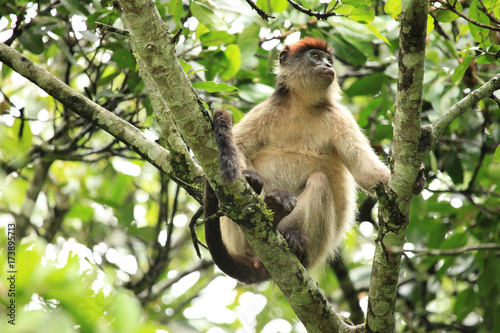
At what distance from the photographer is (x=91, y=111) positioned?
4.64m

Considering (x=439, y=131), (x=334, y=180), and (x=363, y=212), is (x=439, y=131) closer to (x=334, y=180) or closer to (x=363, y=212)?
(x=334, y=180)

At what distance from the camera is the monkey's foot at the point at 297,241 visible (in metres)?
4.81

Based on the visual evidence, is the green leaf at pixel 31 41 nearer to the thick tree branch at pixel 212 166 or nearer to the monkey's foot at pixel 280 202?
the thick tree branch at pixel 212 166

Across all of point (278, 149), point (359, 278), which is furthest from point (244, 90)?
point (359, 278)

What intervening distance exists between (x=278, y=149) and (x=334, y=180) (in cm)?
70

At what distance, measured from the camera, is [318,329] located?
4.31 m

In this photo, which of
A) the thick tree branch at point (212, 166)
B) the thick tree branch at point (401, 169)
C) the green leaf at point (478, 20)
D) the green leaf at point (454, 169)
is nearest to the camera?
the thick tree branch at point (401, 169)

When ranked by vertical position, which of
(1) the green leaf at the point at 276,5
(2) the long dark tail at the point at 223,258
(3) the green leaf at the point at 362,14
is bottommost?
(2) the long dark tail at the point at 223,258

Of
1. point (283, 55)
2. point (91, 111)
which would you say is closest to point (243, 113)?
point (283, 55)

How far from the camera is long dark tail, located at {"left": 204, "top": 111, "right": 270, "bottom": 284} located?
3707 millimetres

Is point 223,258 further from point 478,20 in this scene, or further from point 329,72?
point 478,20

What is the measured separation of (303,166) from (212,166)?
1988mm

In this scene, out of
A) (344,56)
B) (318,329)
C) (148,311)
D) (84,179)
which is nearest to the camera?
(318,329)

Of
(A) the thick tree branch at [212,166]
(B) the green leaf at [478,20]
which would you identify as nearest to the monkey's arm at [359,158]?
(A) the thick tree branch at [212,166]
